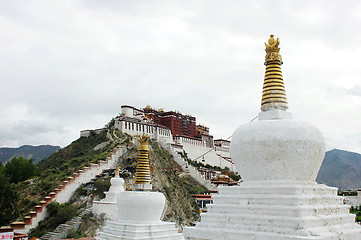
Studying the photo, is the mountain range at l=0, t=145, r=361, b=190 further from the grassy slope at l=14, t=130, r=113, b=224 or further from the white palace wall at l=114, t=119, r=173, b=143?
the grassy slope at l=14, t=130, r=113, b=224

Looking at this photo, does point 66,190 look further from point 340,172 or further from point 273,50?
point 340,172

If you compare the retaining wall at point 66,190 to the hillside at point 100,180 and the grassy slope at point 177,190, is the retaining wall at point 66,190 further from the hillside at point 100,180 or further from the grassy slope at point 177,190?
the grassy slope at point 177,190

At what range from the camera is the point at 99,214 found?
Result: 23812 mm

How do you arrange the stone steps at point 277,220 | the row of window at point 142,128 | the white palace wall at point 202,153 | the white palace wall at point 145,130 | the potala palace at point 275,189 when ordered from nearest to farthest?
the stone steps at point 277,220, the potala palace at point 275,189, the white palace wall at point 145,130, the row of window at point 142,128, the white palace wall at point 202,153

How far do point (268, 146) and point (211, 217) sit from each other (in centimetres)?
230

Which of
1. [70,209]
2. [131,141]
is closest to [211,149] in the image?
[131,141]

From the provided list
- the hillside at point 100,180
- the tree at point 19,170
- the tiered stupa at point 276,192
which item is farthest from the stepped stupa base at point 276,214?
the tree at point 19,170

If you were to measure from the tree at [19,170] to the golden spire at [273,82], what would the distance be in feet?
119

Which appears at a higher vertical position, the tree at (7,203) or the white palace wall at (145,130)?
the white palace wall at (145,130)

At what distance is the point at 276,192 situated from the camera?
7668mm

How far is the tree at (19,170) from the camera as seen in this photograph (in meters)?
37.8

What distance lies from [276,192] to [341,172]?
181 meters

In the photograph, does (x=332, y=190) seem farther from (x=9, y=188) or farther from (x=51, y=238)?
(x=9, y=188)

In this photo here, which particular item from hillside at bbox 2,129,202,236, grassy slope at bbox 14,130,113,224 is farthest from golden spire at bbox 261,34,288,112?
grassy slope at bbox 14,130,113,224
